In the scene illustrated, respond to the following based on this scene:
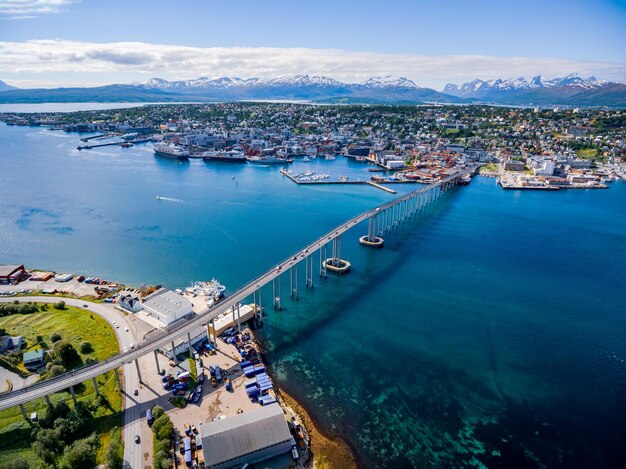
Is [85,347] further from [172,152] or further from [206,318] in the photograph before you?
[172,152]

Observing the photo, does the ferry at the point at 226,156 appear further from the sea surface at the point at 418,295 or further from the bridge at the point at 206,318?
the bridge at the point at 206,318

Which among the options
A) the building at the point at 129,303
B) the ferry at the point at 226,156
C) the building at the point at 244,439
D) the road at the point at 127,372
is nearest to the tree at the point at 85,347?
the road at the point at 127,372

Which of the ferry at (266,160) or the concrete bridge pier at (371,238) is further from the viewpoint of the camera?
the ferry at (266,160)

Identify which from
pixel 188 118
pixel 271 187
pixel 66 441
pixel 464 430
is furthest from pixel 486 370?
pixel 188 118

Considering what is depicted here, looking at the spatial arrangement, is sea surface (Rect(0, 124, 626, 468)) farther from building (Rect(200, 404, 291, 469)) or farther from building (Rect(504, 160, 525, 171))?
building (Rect(504, 160, 525, 171))

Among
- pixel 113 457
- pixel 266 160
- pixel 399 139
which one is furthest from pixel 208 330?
pixel 399 139
